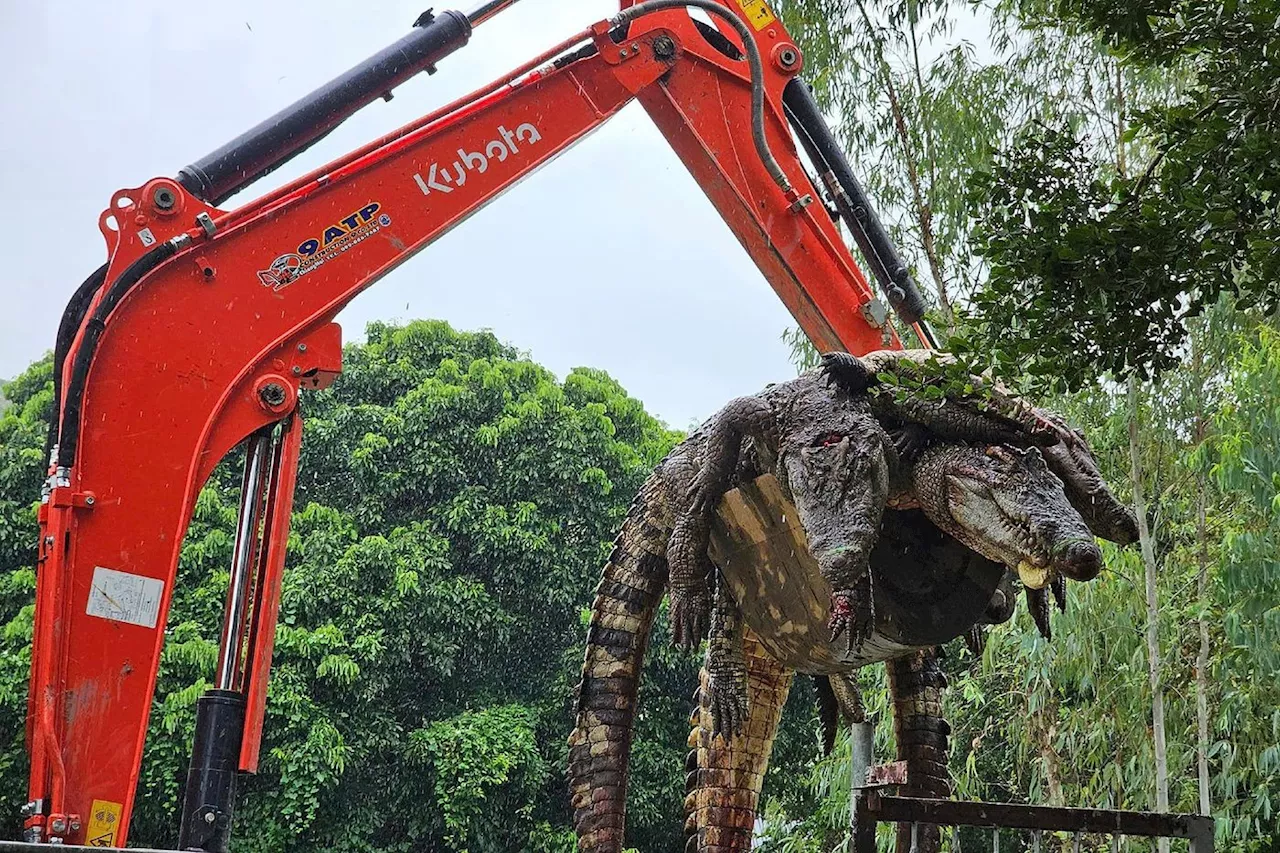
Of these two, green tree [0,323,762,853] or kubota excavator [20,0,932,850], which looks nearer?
kubota excavator [20,0,932,850]

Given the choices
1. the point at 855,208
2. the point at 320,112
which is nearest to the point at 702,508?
the point at 855,208

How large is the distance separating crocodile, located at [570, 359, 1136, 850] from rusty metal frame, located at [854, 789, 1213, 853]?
54 centimetres

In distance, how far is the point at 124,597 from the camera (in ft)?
13.6

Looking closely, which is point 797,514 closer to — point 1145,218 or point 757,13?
point 1145,218

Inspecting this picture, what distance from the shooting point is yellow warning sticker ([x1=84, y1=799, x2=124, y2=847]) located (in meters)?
3.92

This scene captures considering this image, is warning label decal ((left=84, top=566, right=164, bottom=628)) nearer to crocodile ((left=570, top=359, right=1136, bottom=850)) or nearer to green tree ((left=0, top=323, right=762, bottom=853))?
crocodile ((left=570, top=359, right=1136, bottom=850))

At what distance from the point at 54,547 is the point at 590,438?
7.95 meters

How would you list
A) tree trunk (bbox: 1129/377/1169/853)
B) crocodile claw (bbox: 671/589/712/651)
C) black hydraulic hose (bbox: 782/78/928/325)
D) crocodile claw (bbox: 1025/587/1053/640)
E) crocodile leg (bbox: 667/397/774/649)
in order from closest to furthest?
crocodile claw (bbox: 1025/587/1053/640) < crocodile leg (bbox: 667/397/774/649) < crocodile claw (bbox: 671/589/712/651) < black hydraulic hose (bbox: 782/78/928/325) < tree trunk (bbox: 1129/377/1169/853)

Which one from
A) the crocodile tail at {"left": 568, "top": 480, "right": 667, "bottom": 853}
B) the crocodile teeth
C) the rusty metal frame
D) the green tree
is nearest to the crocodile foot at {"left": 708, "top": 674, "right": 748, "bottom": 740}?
the crocodile tail at {"left": 568, "top": 480, "right": 667, "bottom": 853}

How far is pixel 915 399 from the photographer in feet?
12.1

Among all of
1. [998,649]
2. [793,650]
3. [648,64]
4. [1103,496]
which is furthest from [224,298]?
[998,649]

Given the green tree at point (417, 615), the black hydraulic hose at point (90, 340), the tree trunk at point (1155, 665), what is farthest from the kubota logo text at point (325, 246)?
the green tree at point (417, 615)

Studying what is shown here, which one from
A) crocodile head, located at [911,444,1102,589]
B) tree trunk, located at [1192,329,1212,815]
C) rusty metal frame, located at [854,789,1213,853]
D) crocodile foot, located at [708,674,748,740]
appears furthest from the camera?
tree trunk, located at [1192,329,1212,815]

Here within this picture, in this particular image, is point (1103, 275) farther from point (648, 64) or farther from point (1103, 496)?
point (648, 64)
